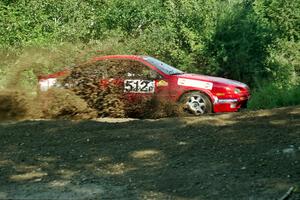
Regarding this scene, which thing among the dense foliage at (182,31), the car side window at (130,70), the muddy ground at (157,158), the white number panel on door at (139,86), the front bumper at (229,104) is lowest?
the muddy ground at (157,158)

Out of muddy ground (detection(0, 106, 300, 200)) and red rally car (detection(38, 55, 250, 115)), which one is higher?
red rally car (detection(38, 55, 250, 115))

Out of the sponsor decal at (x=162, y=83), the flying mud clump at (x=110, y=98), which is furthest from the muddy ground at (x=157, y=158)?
the sponsor decal at (x=162, y=83)

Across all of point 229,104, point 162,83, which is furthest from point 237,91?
point 162,83

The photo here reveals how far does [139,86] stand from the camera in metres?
11.9

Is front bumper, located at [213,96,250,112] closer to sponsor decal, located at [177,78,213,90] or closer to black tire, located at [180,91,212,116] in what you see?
black tire, located at [180,91,212,116]

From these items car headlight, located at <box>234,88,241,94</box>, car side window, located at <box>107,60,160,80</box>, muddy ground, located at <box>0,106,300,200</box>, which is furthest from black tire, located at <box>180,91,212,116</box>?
muddy ground, located at <box>0,106,300,200</box>

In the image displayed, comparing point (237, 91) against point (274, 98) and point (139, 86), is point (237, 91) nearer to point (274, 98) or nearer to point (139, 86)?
point (274, 98)

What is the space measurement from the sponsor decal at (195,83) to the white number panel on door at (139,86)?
23.7 inches

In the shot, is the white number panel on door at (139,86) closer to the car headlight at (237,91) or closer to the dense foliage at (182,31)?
the car headlight at (237,91)

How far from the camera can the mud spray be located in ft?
35.8

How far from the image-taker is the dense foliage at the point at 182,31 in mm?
18484

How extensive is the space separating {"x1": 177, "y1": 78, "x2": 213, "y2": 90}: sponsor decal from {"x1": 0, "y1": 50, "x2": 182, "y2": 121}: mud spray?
38.6 inches

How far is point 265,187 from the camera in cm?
539

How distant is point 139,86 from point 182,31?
8.46 meters
